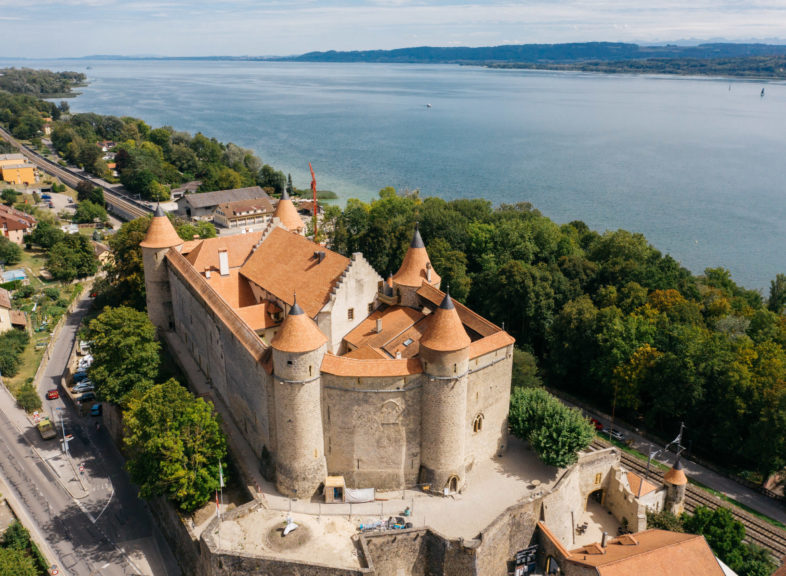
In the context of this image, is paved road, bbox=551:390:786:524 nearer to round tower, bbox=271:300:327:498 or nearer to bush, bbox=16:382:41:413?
round tower, bbox=271:300:327:498

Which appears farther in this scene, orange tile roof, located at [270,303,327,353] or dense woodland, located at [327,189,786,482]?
dense woodland, located at [327,189,786,482]

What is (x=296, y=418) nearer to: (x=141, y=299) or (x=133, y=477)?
(x=133, y=477)

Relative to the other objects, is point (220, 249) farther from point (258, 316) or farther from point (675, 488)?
point (675, 488)

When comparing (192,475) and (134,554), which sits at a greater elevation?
(192,475)

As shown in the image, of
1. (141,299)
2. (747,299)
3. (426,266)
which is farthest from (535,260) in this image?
(141,299)

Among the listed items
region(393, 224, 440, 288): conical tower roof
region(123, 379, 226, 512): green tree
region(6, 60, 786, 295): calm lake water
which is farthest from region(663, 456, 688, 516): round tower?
region(6, 60, 786, 295): calm lake water
